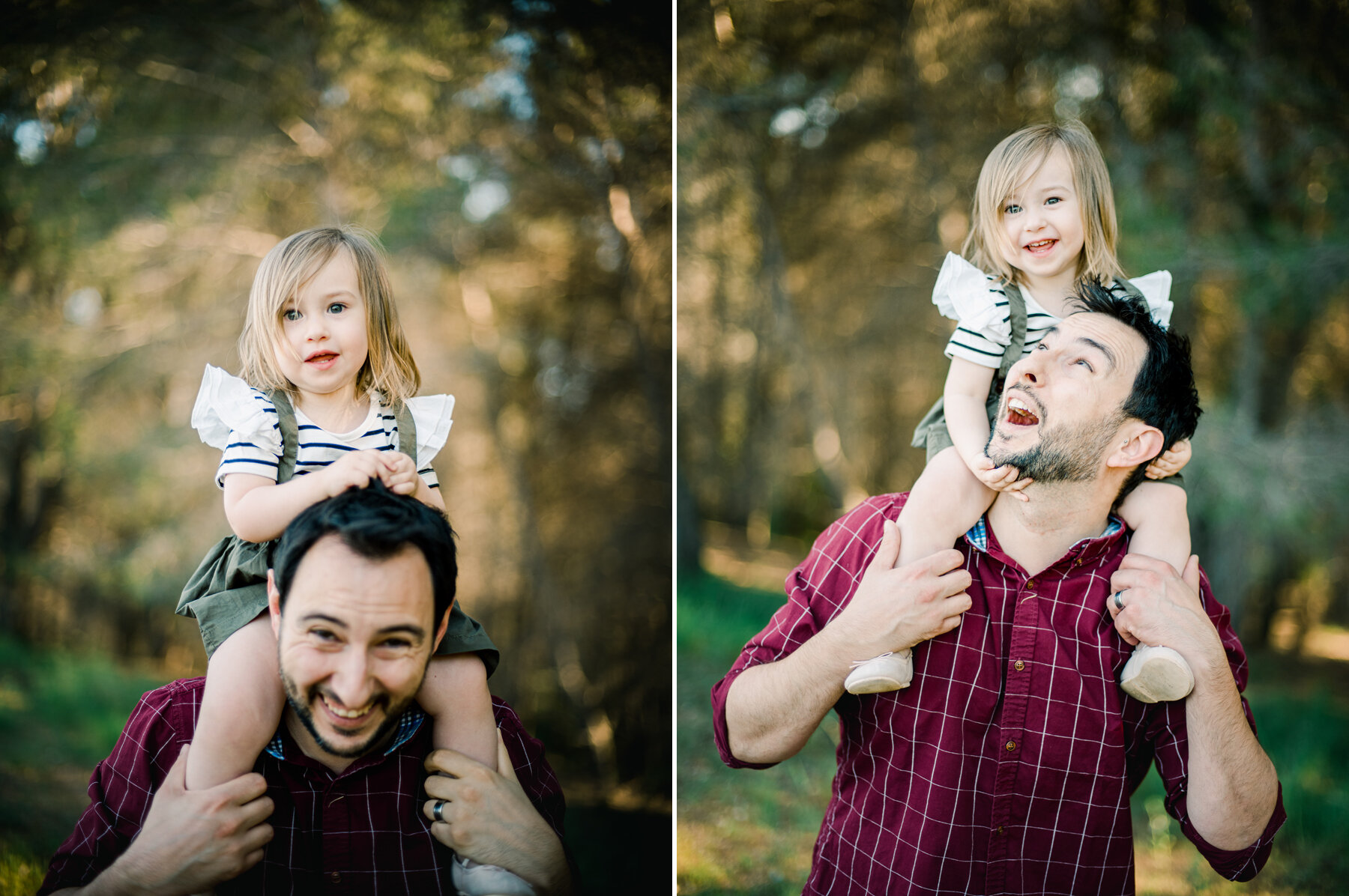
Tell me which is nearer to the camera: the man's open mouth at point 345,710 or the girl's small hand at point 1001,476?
the man's open mouth at point 345,710

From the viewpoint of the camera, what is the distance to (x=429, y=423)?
1.80m

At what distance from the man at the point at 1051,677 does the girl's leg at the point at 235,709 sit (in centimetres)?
90

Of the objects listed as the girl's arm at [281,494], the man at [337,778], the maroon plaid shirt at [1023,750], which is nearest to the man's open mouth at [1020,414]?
the maroon plaid shirt at [1023,750]

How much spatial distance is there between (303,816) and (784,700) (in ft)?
3.07

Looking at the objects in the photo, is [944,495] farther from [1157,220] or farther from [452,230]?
[452,230]

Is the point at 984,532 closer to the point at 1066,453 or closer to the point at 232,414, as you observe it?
the point at 1066,453

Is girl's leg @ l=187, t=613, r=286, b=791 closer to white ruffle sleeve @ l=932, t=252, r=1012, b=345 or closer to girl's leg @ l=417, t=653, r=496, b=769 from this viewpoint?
girl's leg @ l=417, t=653, r=496, b=769

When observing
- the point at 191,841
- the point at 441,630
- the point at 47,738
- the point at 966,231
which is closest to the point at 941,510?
the point at 441,630

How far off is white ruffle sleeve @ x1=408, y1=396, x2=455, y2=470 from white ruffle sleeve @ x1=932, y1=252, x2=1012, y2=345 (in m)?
1.03

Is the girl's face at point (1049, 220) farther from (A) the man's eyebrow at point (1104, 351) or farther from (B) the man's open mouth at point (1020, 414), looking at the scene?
(B) the man's open mouth at point (1020, 414)

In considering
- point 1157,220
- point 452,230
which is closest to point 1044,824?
point 1157,220

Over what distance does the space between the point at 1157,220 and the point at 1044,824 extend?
3275mm

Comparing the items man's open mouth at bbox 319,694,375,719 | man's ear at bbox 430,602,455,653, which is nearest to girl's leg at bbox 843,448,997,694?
man's ear at bbox 430,602,455,653

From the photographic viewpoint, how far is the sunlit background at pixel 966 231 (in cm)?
393
